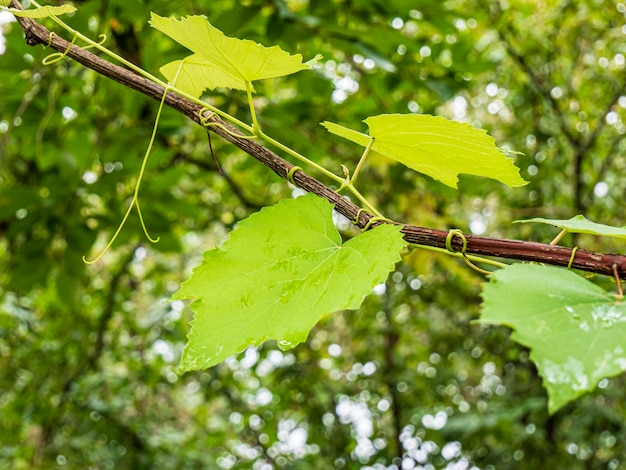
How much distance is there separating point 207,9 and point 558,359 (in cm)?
118

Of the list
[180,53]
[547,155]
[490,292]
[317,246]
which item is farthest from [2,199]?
[547,155]

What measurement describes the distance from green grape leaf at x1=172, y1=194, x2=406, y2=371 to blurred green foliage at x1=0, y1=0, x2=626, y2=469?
26.6 inches

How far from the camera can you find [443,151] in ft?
1.44

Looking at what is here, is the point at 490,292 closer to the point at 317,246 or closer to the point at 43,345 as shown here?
the point at 317,246

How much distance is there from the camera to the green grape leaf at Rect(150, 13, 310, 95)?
38 centimetres

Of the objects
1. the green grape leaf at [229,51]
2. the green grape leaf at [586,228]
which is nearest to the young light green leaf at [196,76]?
the green grape leaf at [229,51]

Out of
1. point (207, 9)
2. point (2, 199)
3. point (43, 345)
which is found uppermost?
point (207, 9)

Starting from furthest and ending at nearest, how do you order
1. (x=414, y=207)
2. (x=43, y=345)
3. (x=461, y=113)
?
1. (x=461, y=113)
2. (x=43, y=345)
3. (x=414, y=207)

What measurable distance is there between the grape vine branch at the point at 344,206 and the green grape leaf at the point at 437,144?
5 cm

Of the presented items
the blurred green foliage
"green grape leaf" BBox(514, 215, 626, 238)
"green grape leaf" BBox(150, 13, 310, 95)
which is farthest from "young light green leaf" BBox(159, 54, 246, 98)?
the blurred green foliage

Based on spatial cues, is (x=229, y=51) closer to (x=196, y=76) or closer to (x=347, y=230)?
(x=196, y=76)

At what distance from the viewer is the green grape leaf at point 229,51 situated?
0.38m

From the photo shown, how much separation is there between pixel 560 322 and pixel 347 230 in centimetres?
139

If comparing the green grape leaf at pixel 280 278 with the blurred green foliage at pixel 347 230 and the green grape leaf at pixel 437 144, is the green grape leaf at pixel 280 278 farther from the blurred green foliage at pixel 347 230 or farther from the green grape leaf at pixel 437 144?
the blurred green foliage at pixel 347 230
